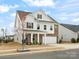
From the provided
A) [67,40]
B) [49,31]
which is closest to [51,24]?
[49,31]

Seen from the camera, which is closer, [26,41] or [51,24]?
[26,41]

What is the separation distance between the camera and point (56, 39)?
200 feet

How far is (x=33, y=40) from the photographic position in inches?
2158

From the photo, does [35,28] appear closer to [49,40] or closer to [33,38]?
[33,38]

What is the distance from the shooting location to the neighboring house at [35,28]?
54062mm

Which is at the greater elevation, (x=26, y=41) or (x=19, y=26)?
(x=19, y=26)

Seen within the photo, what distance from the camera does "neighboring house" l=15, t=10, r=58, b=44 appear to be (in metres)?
54.1

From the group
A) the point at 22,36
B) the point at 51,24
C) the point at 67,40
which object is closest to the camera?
the point at 22,36

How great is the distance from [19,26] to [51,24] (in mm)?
9065

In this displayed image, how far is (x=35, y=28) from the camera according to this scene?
55844 millimetres

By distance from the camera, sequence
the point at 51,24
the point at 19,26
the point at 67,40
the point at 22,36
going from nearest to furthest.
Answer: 1. the point at 22,36
2. the point at 19,26
3. the point at 51,24
4. the point at 67,40

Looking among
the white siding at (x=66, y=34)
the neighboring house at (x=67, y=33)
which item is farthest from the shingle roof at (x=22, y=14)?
the white siding at (x=66, y=34)

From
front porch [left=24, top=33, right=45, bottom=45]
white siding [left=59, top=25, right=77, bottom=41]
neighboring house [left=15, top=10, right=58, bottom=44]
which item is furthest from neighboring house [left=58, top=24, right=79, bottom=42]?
front porch [left=24, top=33, right=45, bottom=45]

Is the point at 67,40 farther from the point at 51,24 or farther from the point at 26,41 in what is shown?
the point at 26,41
